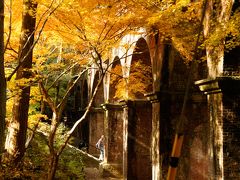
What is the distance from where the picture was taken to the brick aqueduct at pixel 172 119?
22.1 feet

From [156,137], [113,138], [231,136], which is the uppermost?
[231,136]

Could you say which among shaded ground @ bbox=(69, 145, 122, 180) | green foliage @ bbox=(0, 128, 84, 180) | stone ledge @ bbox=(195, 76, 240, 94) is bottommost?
shaded ground @ bbox=(69, 145, 122, 180)

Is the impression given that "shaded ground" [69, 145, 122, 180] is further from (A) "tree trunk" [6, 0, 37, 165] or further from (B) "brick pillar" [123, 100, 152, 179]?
(A) "tree trunk" [6, 0, 37, 165]

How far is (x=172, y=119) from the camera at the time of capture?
11.1 meters

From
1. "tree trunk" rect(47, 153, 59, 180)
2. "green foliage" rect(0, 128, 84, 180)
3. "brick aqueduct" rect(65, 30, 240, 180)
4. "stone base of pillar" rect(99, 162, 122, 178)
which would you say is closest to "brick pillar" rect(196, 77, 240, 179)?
"brick aqueduct" rect(65, 30, 240, 180)

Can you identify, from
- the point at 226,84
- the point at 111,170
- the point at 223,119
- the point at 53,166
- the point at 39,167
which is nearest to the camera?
the point at 226,84

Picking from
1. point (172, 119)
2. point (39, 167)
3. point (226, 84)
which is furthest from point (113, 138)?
point (226, 84)

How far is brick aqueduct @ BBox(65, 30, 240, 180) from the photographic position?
6746 mm

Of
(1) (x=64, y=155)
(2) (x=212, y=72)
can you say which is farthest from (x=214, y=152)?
(1) (x=64, y=155)

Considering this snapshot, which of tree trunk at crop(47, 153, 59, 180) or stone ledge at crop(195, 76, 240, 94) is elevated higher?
stone ledge at crop(195, 76, 240, 94)

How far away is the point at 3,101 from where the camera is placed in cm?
411

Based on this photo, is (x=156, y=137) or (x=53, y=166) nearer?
(x=53, y=166)

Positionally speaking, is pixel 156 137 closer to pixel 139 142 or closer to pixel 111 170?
pixel 139 142

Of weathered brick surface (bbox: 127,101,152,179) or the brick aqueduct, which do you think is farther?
weathered brick surface (bbox: 127,101,152,179)
